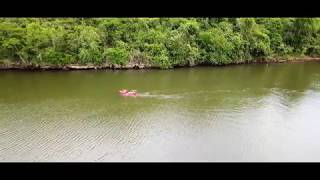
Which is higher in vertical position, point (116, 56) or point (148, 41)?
point (148, 41)

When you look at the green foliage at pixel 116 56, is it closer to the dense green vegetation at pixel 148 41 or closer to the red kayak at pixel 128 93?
the dense green vegetation at pixel 148 41

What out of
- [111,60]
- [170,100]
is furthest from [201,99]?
[111,60]

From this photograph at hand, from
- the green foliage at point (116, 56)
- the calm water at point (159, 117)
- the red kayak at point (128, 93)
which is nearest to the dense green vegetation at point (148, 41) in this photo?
the green foliage at point (116, 56)

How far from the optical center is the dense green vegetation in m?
27.5

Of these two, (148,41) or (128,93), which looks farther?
(148,41)

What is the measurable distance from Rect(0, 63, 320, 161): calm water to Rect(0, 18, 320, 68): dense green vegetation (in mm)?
2270

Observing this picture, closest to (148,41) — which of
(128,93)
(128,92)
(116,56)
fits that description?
(116,56)

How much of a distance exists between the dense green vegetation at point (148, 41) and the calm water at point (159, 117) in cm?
227

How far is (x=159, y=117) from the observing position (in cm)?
1678

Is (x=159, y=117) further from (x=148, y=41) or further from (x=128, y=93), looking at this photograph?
(x=148, y=41)

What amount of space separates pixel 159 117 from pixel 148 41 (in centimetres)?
1361
